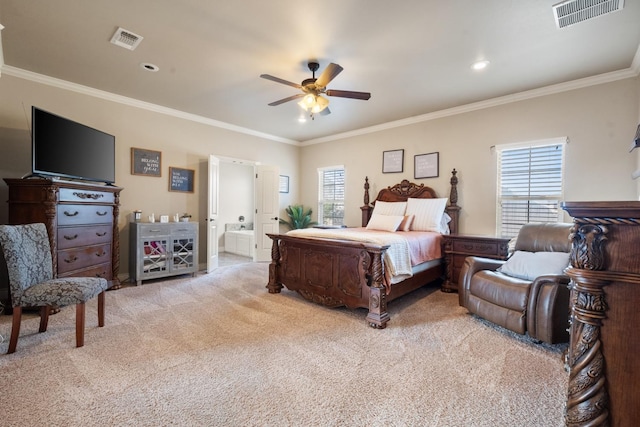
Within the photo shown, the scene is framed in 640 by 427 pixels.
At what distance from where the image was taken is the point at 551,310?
224cm

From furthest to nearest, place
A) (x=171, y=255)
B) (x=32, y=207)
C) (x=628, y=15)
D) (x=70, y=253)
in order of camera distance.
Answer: (x=171, y=255), (x=70, y=253), (x=32, y=207), (x=628, y=15)

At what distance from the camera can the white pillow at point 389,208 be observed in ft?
15.7

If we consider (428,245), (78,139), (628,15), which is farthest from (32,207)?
(628,15)

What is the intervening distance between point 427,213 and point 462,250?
77 centimetres

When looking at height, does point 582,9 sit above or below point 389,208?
above

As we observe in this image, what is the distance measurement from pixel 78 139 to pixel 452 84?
15.7 feet

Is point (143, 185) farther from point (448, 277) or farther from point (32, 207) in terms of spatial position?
point (448, 277)

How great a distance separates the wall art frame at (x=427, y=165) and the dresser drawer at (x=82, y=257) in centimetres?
489

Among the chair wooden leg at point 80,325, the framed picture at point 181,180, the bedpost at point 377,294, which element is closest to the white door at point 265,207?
the framed picture at point 181,180

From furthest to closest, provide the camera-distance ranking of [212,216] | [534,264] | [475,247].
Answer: [212,216], [475,247], [534,264]

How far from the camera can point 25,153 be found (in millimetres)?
3521

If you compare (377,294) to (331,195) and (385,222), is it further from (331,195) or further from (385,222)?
(331,195)

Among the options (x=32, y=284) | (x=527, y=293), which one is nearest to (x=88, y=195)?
(x=32, y=284)

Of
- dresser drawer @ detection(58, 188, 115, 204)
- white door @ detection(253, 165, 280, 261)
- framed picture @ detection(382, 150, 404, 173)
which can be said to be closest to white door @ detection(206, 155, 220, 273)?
white door @ detection(253, 165, 280, 261)
